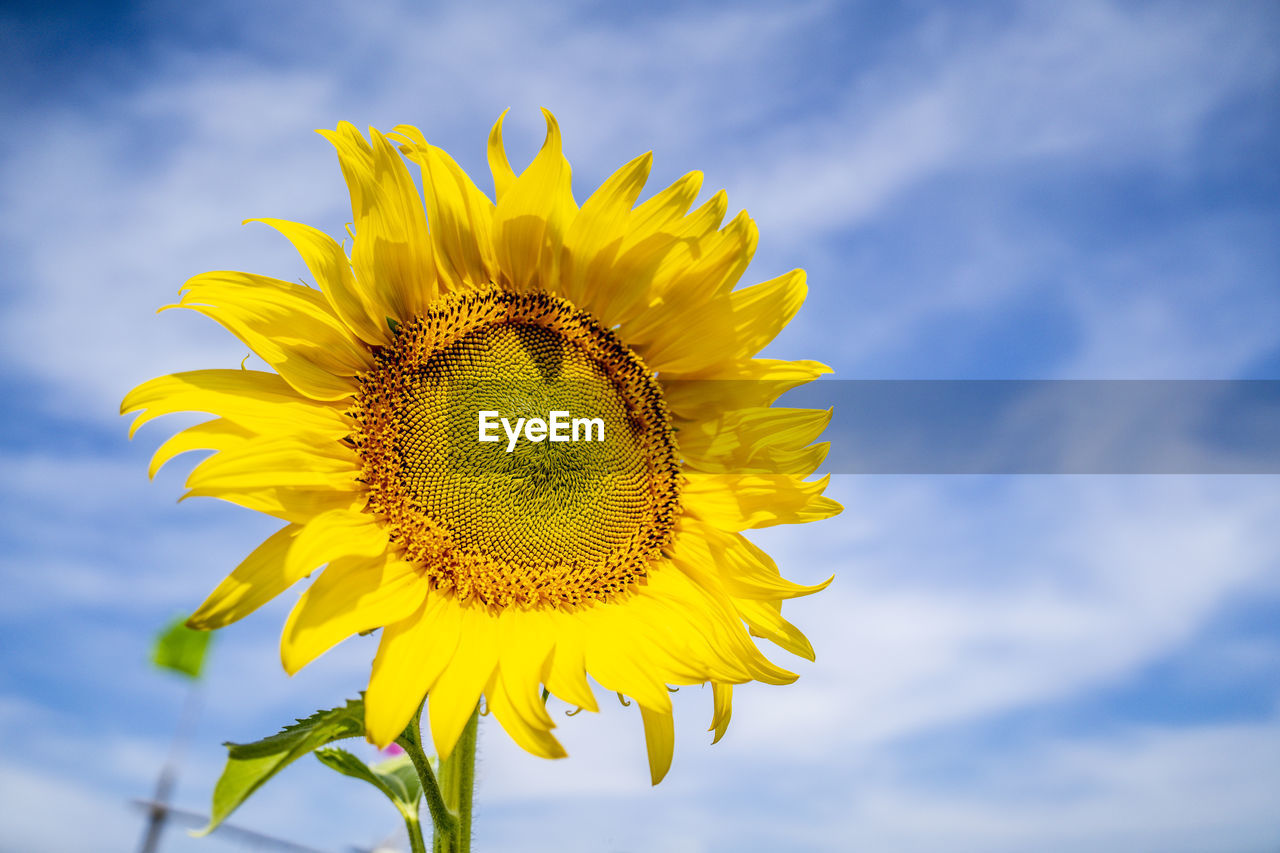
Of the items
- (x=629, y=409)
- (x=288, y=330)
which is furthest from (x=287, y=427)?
(x=629, y=409)

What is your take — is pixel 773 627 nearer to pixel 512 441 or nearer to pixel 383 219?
pixel 512 441

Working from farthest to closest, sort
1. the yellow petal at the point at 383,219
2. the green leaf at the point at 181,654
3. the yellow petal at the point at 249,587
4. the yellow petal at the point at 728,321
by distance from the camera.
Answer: the green leaf at the point at 181,654 → the yellow petal at the point at 728,321 → the yellow petal at the point at 383,219 → the yellow petal at the point at 249,587

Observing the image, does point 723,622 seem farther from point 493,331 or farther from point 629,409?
point 493,331

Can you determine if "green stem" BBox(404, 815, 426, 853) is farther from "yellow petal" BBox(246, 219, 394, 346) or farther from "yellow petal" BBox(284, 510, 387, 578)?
"yellow petal" BBox(246, 219, 394, 346)

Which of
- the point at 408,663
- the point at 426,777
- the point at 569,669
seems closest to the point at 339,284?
the point at 408,663

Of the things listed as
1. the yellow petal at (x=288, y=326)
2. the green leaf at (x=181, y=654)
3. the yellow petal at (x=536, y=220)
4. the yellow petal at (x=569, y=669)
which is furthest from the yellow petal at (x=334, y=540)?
the green leaf at (x=181, y=654)

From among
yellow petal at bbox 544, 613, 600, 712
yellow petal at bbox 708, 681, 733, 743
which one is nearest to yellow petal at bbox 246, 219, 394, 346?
yellow petal at bbox 544, 613, 600, 712

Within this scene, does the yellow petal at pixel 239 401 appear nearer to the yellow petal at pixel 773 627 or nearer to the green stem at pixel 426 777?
the green stem at pixel 426 777
